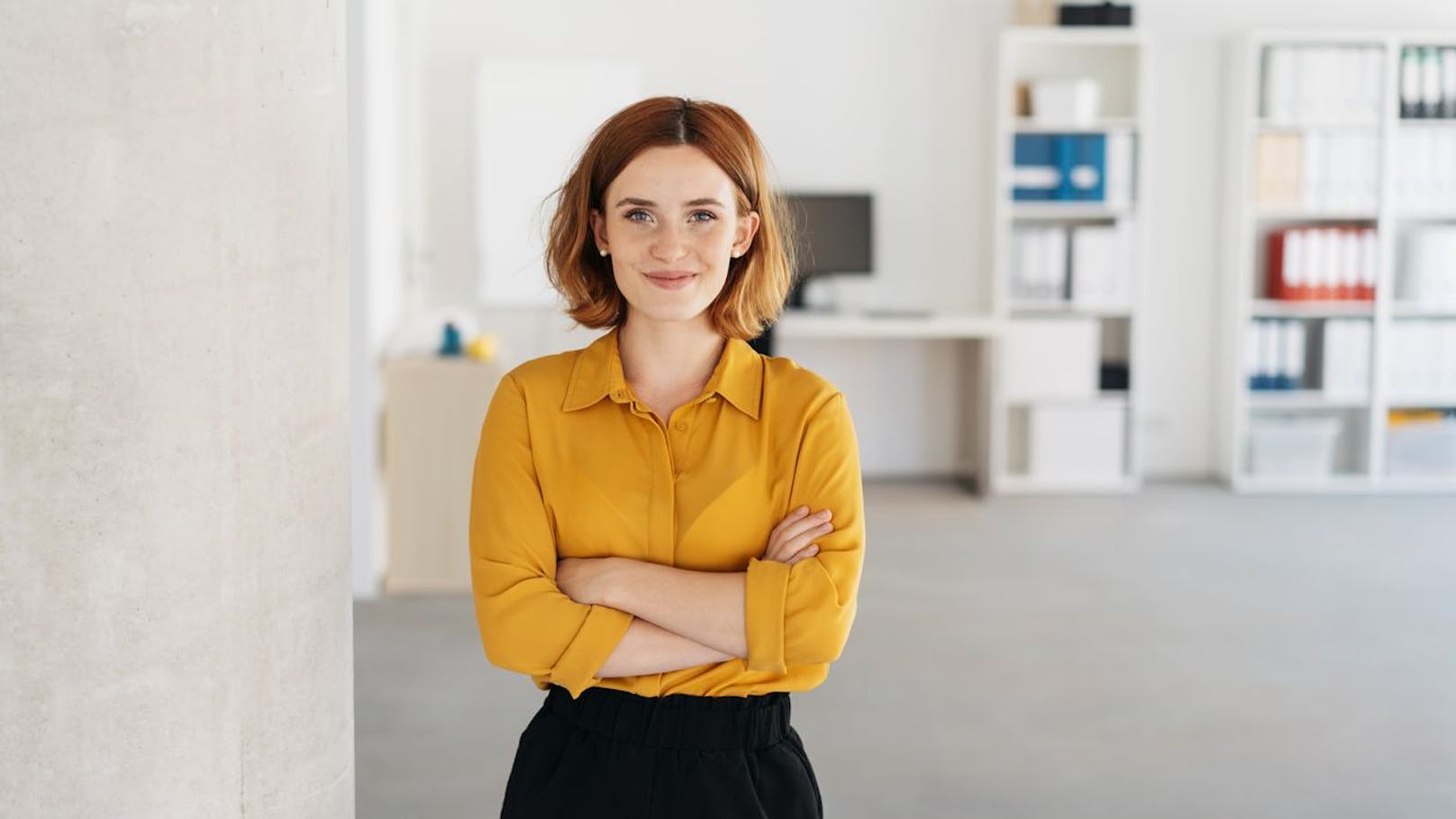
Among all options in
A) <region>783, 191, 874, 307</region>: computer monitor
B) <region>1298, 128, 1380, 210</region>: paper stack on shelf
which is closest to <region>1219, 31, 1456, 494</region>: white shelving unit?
<region>1298, 128, 1380, 210</region>: paper stack on shelf

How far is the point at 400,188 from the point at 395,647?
7.69 ft

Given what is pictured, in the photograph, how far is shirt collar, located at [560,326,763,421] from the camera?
175cm

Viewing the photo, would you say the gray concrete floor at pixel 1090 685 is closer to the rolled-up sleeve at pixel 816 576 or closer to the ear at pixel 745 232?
the rolled-up sleeve at pixel 816 576

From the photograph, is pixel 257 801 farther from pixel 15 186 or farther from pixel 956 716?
pixel 956 716

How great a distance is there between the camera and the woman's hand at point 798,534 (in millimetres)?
1737

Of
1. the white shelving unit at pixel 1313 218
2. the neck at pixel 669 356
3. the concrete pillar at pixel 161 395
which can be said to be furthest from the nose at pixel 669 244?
the white shelving unit at pixel 1313 218

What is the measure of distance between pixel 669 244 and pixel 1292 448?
6.19 meters

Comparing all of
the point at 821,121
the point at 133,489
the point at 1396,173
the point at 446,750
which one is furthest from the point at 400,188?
the point at 133,489

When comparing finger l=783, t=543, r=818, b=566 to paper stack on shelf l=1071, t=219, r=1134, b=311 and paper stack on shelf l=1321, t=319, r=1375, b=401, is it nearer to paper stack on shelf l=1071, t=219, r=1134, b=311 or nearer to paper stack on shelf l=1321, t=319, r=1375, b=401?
paper stack on shelf l=1071, t=219, r=1134, b=311

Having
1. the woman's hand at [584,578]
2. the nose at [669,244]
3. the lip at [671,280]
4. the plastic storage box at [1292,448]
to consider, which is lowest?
the plastic storage box at [1292,448]

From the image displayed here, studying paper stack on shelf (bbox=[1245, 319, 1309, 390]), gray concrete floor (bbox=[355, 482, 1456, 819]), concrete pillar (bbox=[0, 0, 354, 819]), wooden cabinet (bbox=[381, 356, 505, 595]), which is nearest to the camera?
concrete pillar (bbox=[0, 0, 354, 819])

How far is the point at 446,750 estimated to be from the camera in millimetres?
3746

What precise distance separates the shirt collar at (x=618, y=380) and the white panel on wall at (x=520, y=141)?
541cm

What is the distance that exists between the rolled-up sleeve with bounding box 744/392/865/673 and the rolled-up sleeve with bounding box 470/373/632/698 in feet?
0.47
